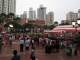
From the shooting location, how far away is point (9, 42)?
3541cm

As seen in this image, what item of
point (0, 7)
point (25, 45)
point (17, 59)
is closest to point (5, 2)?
point (0, 7)

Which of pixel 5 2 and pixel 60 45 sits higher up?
pixel 5 2

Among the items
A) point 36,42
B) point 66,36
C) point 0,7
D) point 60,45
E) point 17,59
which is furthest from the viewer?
point 0,7

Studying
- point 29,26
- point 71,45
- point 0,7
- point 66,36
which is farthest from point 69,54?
point 0,7

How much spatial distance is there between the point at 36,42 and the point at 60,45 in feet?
23.8

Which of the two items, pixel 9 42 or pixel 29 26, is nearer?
pixel 9 42

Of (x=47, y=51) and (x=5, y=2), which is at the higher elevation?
(x=5, y=2)

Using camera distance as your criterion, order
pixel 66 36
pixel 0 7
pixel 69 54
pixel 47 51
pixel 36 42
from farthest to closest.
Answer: pixel 0 7, pixel 36 42, pixel 66 36, pixel 47 51, pixel 69 54

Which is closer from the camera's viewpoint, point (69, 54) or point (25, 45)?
point (69, 54)

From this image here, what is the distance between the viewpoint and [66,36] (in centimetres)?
3362

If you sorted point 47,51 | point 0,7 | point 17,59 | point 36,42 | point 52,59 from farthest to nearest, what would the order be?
point 0,7, point 36,42, point 47,51, point 52,59, point 17,59

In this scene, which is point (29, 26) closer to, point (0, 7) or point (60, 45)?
point (0, 7)

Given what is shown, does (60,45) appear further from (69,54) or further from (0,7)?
(0,7)

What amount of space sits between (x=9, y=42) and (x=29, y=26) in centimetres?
7033
